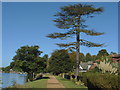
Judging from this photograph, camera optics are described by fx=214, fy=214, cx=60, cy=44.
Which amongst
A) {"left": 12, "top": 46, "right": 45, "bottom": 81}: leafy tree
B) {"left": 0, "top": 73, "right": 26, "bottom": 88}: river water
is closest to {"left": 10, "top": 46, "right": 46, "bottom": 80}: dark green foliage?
{"left": 12, "top": 46, "right": 45, "bottom": 81}: leafy tree

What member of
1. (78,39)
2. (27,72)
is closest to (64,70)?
(27,72)

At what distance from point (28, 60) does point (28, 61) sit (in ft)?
0.71

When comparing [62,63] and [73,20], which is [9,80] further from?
[62,63]

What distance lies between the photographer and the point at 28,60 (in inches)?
1196

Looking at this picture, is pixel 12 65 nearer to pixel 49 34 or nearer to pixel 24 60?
pixel 24 60

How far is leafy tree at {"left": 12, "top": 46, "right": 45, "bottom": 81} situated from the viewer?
1160 inches

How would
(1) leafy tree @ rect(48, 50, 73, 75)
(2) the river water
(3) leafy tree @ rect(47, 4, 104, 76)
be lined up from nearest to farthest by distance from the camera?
(2) the river water → (3) leafy tree @ rect(47, 4, 104, 76) → (1) leafy tree @ rect(48, 50, 73, 75)

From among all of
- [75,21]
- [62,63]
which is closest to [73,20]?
[75,21]

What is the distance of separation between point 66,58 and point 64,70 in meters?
3.04

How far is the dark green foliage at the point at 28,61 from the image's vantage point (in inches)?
1158

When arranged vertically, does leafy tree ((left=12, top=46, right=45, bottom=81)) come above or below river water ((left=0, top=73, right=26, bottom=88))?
above

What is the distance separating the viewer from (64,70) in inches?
1925

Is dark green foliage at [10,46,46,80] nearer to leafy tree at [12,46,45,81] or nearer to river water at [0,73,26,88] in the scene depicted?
leafy tree at [12,46,45,81]

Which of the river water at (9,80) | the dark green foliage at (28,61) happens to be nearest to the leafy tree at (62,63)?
the dark green foliage at (28,61)
